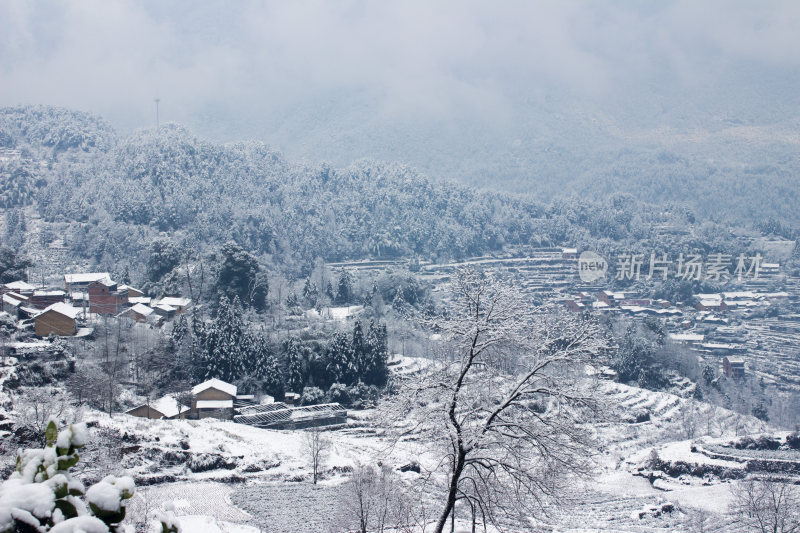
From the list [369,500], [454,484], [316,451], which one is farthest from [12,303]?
[454,484]

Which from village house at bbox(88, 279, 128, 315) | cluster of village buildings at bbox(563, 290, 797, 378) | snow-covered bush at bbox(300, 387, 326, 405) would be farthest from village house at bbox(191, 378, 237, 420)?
cluster of village buildings at bbox(563, 290, 797, 378)

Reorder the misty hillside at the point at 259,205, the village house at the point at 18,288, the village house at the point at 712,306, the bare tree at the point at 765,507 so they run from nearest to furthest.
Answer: the bare tree at the point at 765,507, the village house at the point at 18,288, the misty hillside at the point at 259,205, the village house at the point at 712,306

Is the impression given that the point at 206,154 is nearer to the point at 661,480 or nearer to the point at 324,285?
the point at 324,285

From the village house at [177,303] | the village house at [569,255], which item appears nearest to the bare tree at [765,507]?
the village house at [177,303]

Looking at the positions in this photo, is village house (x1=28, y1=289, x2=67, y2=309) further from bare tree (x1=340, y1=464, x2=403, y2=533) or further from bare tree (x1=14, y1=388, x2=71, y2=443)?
bare tree (x1=340, y1=464, x2=403, y2=533)

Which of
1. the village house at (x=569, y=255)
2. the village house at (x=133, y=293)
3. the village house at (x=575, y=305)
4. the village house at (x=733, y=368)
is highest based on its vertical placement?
the village house at (x=569, y=255)

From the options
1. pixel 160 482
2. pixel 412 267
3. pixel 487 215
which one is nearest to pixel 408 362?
pixel 160 482

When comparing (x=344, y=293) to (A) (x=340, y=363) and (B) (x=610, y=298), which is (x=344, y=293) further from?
(B) (x=610, y=298)

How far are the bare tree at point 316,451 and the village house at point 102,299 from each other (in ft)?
55.0

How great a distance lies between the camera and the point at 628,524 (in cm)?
1978

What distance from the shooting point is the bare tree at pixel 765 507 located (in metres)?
17.2

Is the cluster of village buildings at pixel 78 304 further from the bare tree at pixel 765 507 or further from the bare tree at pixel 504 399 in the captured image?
the bare tree at pixel 504 399

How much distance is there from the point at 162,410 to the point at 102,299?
1201cm

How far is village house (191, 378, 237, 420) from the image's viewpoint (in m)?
27.8
